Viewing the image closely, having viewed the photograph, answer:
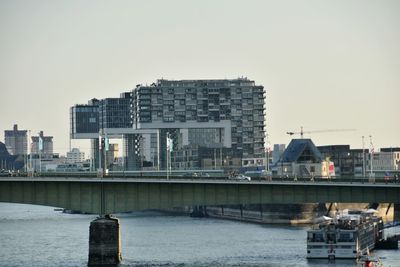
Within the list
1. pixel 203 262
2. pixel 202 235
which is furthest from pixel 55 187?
pixel 202 235

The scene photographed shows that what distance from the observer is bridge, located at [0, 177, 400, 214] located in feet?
431

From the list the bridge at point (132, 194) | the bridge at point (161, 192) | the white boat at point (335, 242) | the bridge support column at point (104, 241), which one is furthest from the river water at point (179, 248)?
the bridge at point (161, 192)

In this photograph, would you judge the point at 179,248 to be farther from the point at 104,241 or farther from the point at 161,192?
the point at 104,241

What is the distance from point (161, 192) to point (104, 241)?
27.3ft

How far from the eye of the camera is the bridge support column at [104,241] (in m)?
135

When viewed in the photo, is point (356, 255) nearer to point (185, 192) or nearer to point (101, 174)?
point (185, 192)

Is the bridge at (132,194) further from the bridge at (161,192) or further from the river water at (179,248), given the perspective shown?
the river water at (179,248)

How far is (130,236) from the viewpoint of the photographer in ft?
616

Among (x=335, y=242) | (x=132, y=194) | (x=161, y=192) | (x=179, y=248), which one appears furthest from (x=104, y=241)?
(x=335, y=242)

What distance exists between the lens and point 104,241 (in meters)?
136

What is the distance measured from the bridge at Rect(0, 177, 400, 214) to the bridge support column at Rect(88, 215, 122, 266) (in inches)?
67.4

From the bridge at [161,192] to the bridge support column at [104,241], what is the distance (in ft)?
5.61

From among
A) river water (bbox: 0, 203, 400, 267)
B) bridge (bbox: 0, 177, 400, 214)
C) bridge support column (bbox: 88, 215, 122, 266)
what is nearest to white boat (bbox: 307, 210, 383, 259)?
river water (bbox: 0, 203, 400, 267)

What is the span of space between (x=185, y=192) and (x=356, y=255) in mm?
21588
